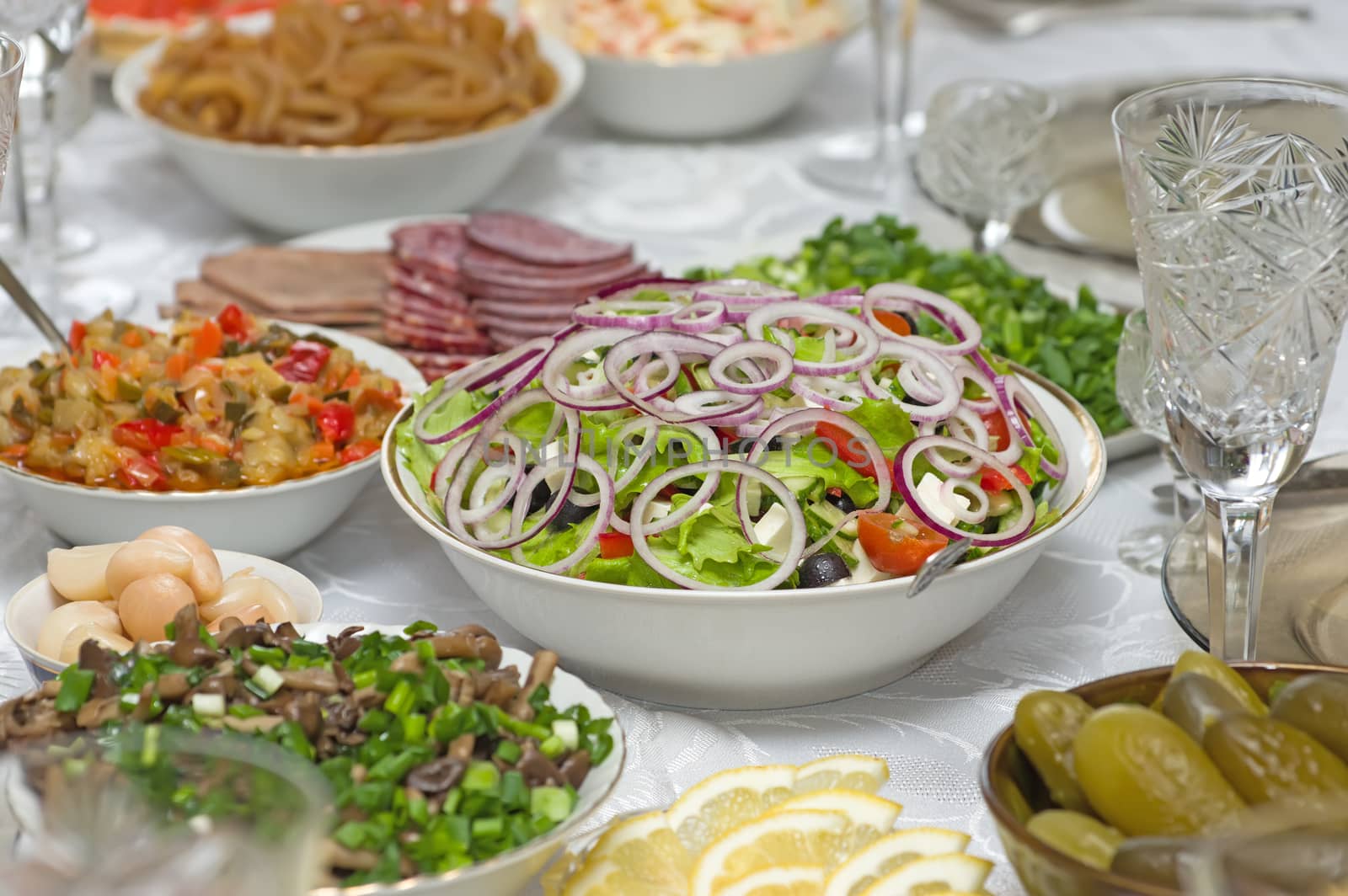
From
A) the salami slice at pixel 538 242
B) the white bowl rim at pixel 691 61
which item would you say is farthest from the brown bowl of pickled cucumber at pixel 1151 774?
the white bowl rim at pixel 691 61

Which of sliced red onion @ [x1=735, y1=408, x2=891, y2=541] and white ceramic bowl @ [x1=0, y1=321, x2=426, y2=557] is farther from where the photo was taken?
white ceramic bowl @ [x1=0, y1=321, x2=426, y2=557]

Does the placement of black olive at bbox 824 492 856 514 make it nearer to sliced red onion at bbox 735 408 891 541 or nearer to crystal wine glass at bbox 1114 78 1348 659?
sliced red onion at bbox 735 408 891 541

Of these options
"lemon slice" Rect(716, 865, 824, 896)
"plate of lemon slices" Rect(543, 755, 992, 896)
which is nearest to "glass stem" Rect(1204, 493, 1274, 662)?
"plate of lemon slices" Rect(543, 755, 992, 896)

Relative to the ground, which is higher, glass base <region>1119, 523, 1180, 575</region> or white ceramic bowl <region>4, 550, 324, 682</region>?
white ceramic bowl <region>4, 550, 324, 682</region>

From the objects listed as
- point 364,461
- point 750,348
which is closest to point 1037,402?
point 750,348

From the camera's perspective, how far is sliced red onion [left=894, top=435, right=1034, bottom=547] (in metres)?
1.40

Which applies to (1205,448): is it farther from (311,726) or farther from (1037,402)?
(311,726)

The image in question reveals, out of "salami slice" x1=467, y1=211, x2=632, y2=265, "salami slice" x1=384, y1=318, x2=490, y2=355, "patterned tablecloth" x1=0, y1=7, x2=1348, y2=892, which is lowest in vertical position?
"patterned tablecloth" x1=0, y1=7, x2=1348, y2=892

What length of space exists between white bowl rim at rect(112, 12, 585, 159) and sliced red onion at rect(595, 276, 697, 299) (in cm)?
95

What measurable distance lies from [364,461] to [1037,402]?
75cm

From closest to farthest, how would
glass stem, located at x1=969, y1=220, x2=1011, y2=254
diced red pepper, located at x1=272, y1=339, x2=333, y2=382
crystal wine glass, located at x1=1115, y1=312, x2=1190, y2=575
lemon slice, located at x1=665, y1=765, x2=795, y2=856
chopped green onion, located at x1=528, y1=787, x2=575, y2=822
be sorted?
chopped green onion, located at x1=528, y1=787, x2=575, y2=822
lemon slice, located at x1=665, y1=765, x2=795, y2=856
crystal wine glass, located at x1=1115, y1=312, x2=1190, y2=575
diced red pepper, located at x1=272, y1=339, x2=333, y2=382
glass stem, located at x1=969, y1=220, x2=1011, y2=254

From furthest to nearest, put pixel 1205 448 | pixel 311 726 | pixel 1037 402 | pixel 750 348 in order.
Answer: pixel 1037 402, pixel 750 348, pixel 1205 448, pixel 311 726

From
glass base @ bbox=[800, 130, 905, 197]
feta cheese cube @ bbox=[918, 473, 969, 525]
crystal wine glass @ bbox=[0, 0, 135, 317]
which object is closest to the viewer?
feta cheese cube @ bbox=[918, 473, 969, 525]

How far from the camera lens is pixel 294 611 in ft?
4.74
